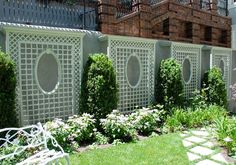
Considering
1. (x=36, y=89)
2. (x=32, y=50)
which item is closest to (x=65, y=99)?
(x=36, y=89)

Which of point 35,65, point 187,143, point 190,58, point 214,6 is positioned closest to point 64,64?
point 35,65

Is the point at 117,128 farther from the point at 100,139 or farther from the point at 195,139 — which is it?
the point at 195,139

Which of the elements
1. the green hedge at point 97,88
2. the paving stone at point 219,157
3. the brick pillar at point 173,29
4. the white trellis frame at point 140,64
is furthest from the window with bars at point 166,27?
the paving stone at point 219,157

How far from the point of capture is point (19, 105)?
6762 mm

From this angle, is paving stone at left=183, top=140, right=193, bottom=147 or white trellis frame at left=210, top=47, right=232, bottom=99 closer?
paving stone at left=183, top=140, right=193, bottom=147

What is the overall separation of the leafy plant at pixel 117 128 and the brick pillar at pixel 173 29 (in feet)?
18.7

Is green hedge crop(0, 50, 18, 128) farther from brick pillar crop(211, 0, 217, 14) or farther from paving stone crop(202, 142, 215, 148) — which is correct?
brick pillar crop(211, 0, 217, 14)

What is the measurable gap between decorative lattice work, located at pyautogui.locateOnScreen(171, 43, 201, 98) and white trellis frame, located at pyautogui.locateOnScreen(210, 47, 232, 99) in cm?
114

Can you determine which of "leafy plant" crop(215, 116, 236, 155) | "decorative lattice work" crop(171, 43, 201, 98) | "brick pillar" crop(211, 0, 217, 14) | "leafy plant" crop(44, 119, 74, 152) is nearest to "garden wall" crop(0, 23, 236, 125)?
"decorative lattice work" crop(171, 43, 201, 98)

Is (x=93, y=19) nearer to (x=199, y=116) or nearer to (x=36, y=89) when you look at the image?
(x=36, y=89)

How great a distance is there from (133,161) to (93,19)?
567 centimetres

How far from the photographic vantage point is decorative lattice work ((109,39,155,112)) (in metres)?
8.84

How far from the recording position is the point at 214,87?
37.2ft

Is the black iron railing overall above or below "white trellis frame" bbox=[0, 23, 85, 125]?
above
